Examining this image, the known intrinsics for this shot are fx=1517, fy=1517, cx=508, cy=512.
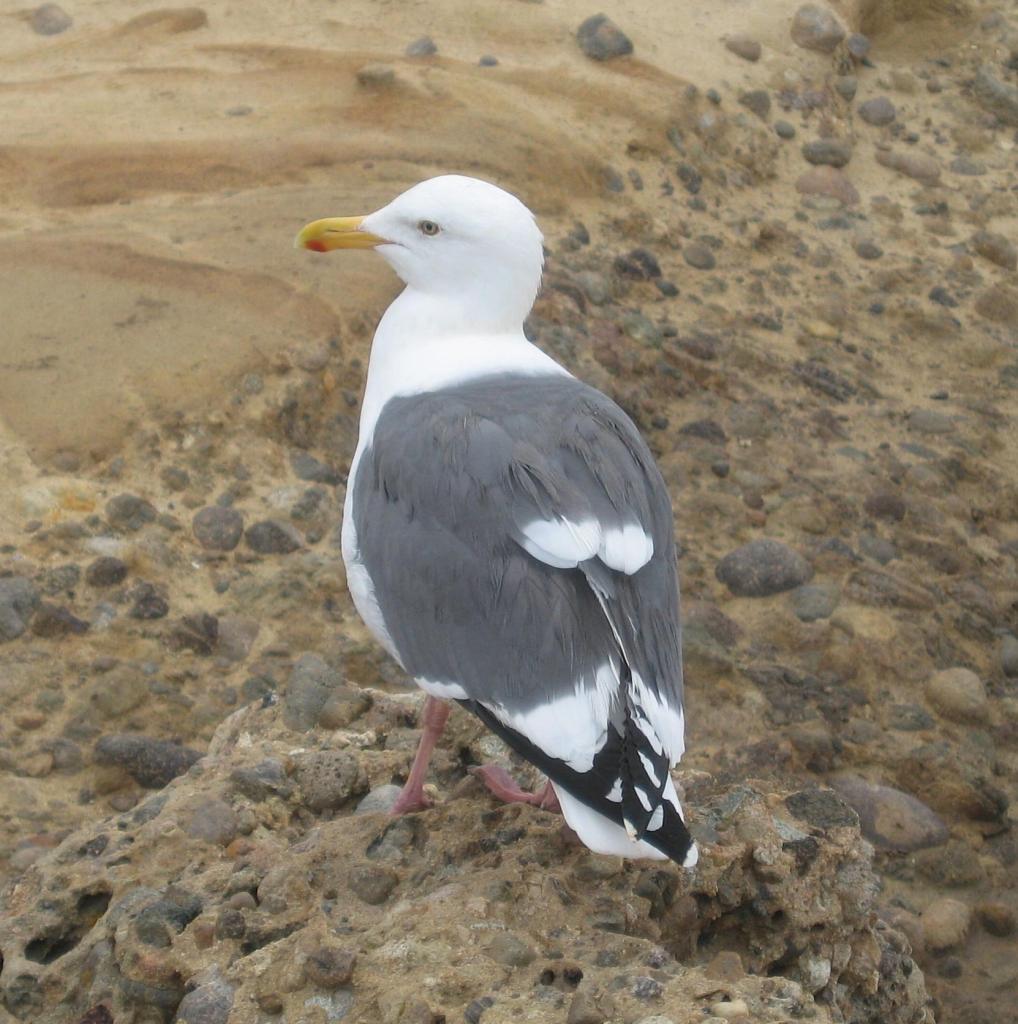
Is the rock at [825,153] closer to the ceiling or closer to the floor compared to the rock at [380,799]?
closer to the floor

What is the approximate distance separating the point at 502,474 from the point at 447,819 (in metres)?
0.75

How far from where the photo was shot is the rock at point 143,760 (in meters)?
4.38

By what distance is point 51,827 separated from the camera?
417 centimetres

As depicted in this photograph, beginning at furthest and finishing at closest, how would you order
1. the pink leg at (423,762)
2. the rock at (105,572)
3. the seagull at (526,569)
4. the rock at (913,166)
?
the rock at (913,166) → the rock at (105,572) → the pink leg at (423,762) → the seagull at (526,569)

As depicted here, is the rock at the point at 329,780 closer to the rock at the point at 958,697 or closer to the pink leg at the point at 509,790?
the pink leg at the point at 509,790

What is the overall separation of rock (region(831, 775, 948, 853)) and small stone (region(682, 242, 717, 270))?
3.09 meters

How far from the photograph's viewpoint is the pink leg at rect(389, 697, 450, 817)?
10.7 feet

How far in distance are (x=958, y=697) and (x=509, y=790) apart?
7.81ft

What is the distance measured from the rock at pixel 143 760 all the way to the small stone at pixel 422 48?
14.5 feet

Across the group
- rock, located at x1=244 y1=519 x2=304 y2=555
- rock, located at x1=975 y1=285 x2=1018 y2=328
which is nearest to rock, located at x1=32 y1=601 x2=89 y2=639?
rock, located at x1=244 y1=519 x2=304 y2=555

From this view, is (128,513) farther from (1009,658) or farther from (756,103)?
(756,103)

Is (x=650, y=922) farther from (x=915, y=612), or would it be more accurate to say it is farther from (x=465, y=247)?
(x=915, y=612)

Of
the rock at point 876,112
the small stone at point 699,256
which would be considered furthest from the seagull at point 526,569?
the rock at point 876,112

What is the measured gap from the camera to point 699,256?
714 centimetres
